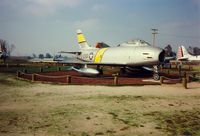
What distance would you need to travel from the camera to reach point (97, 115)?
335 inches

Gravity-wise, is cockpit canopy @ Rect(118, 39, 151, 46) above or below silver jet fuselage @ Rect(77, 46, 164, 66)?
above

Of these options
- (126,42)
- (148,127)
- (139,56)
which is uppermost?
(126,42)

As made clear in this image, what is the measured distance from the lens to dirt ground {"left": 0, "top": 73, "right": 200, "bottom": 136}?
22.3 ft

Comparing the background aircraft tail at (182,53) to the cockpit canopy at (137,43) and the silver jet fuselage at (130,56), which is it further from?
the cockpit canopy at (137,43)

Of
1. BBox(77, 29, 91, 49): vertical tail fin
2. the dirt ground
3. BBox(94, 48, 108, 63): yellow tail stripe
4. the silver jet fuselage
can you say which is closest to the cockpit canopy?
the silver jet fuselage

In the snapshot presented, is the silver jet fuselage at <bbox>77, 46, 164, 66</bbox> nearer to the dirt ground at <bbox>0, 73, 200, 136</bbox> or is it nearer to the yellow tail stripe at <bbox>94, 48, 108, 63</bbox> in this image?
the yellow tail stripe at <bbox>94, 48, 108, 63</bbox>

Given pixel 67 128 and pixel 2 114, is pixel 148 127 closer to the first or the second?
pixel 67 128

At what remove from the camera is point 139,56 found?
68.9 ft

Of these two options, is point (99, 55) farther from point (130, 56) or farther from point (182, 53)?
point (182, 53)

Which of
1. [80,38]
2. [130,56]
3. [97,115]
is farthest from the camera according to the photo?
[80,38]

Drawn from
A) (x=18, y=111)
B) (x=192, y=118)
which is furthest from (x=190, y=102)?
(x=18, y=111)

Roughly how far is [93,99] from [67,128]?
4.63 m

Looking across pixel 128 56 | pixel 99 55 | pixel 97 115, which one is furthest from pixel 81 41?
pixel 97 115

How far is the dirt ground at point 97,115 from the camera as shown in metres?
6.79
